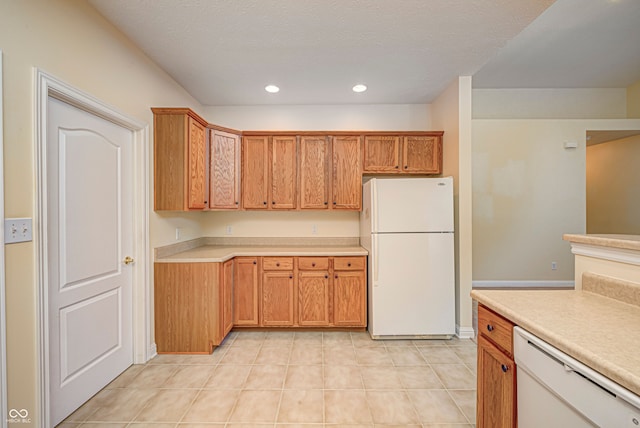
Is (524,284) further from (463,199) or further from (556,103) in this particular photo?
(556,103)

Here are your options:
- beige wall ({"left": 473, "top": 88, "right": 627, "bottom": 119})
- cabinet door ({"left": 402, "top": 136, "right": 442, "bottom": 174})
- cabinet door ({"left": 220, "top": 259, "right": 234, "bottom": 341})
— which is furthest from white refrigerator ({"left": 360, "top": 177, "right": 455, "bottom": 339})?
beige wall ({"left": 473, "top": 88, "right": 627, "bottom": 119})

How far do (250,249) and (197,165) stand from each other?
1.10m

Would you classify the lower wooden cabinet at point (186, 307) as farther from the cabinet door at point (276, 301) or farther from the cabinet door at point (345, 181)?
the cabinet door at point (345, 181)

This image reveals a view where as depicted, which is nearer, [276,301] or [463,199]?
[463,199]

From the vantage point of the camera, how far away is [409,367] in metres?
2.28

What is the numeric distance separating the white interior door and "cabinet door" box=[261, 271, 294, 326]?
120cm

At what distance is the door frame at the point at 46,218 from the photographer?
1420mm

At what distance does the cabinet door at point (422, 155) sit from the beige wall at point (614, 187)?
4052 millimetres

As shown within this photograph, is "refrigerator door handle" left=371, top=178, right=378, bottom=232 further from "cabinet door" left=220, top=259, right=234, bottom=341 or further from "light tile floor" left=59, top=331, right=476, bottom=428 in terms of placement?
"cabinet door" left=220, top=259, right=234, bottom=341

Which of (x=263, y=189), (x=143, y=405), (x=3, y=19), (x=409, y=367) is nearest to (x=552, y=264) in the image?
(x=409, y=367)

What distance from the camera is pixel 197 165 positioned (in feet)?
8.58

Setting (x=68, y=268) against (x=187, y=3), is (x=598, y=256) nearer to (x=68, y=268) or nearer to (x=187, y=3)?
(x=187, y=3)

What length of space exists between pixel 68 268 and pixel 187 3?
1878mm

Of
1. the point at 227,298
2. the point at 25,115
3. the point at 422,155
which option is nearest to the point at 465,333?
the point at 422,155
